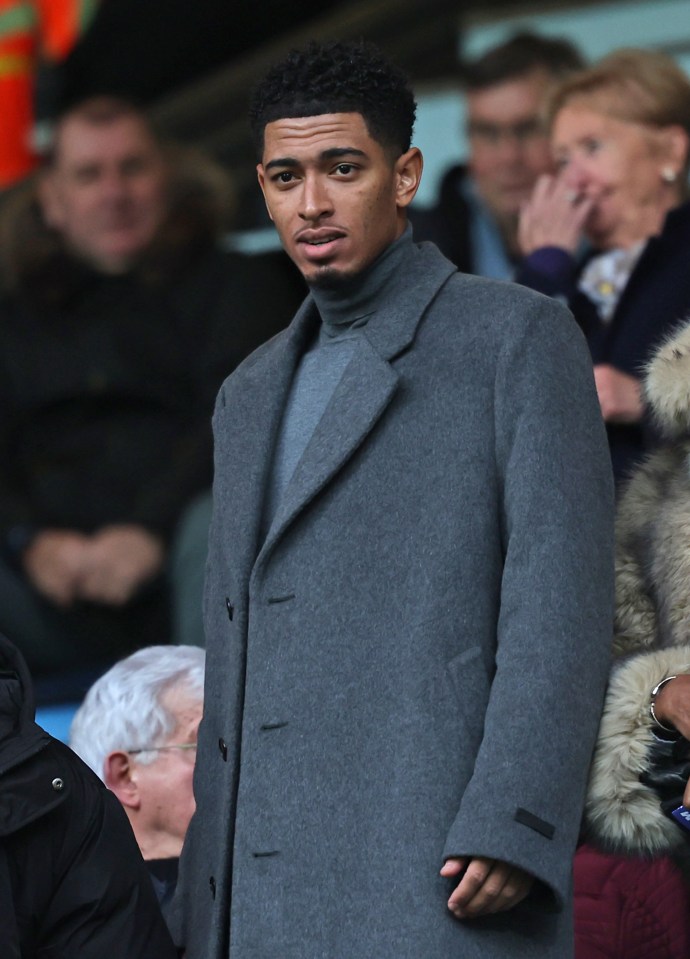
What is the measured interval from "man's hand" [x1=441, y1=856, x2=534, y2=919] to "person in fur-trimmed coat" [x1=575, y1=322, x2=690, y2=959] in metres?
0.25

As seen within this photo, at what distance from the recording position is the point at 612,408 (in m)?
3.34

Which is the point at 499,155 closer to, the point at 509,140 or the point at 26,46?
the point at 509,140

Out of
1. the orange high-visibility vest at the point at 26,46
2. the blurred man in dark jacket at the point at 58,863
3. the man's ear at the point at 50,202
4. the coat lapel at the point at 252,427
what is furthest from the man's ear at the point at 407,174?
the orange high-visibility vest at the point at 26,46

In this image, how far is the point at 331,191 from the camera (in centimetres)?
262

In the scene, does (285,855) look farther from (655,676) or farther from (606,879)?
(606,879)

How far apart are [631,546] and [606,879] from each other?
2.04ft

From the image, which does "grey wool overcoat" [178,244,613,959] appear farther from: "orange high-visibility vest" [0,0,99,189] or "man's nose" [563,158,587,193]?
"orange high-visibility vest" [0,0,99,189]

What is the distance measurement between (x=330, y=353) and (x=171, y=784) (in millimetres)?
994

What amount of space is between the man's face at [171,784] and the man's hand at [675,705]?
3.44 ft

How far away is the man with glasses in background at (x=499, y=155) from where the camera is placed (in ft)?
14.9

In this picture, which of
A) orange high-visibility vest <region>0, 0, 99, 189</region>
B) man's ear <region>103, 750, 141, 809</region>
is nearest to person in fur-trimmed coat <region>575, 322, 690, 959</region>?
man's ear <region>103, 750, 141, 809</region>

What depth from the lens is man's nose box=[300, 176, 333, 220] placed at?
2605 mm

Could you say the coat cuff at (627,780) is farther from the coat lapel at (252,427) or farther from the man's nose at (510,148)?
the man's nose at (510,148)

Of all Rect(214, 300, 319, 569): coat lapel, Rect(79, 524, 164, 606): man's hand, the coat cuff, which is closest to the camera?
the coat cuff
